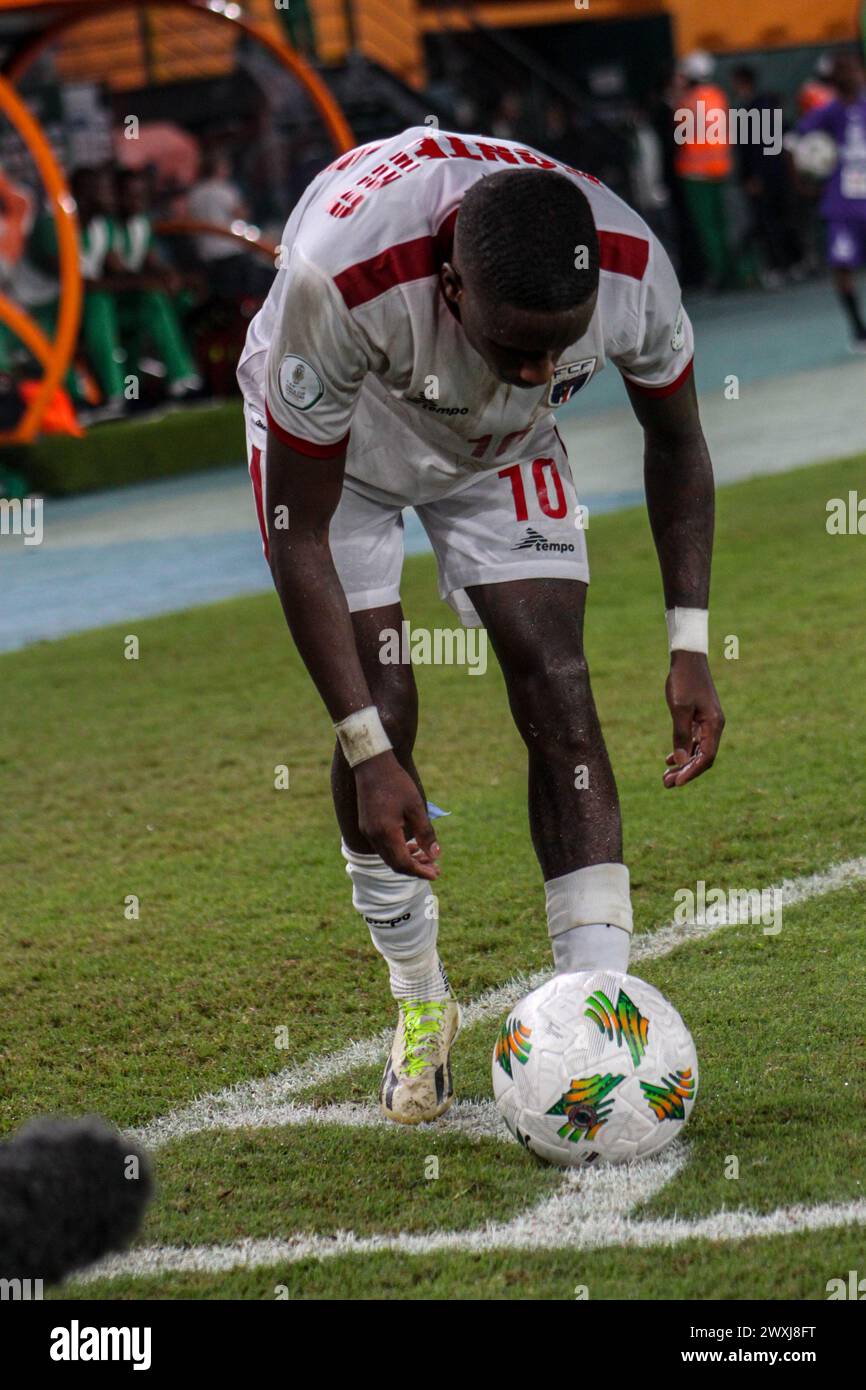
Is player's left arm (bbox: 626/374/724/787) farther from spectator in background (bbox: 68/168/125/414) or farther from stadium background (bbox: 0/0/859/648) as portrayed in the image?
spectator in background (bbox: 68/168/125/414)

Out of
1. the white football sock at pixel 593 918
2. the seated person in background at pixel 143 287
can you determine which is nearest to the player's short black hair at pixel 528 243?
the white football sock at pixel 593 918

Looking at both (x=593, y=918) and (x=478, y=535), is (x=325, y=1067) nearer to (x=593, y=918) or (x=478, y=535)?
(x=593, y=918)

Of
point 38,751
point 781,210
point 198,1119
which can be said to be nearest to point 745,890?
point 198,1119

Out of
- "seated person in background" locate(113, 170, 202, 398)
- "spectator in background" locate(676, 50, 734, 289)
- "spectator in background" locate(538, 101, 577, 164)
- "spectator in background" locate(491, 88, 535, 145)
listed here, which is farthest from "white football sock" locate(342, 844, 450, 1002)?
"spectator in background" locate(538, 101, 577, 164)

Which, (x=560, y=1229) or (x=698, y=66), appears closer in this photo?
(x=560, y=1229)

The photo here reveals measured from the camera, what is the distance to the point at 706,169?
22.6 metres

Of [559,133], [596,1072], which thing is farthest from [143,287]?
[596,1072]

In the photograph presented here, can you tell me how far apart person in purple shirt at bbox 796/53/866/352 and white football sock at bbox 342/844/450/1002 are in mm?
12727

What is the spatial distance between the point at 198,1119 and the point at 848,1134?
4.36 ft

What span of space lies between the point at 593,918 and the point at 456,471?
0.95 meters

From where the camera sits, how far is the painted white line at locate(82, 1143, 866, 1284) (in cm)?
304

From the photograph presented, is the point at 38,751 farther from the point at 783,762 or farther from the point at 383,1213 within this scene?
the point at 383,1213

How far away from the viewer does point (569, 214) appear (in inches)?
122
